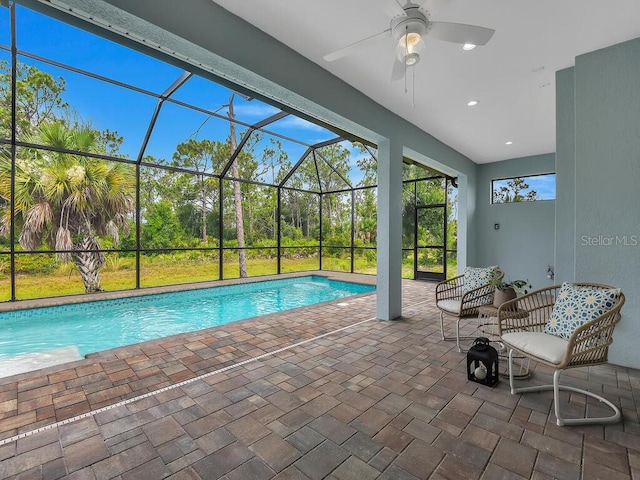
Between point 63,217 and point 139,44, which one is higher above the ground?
point 139,44

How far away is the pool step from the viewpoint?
297 cm

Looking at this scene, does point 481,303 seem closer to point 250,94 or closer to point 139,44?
point 250,94

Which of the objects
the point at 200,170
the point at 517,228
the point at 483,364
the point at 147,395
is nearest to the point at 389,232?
Answer: the point at 483,364

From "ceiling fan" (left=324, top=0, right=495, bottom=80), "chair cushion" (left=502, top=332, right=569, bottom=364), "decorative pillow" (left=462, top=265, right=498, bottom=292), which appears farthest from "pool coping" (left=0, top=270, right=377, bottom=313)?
"ceiling fan" (left=324, top=0, right=495, bottom=80)

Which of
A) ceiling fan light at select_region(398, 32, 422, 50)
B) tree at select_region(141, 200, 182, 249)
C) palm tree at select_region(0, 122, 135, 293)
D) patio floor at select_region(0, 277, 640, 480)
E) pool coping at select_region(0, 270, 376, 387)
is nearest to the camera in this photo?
patio floor at select_region(0, 277, 640, 480)

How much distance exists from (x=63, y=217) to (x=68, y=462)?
6.17m

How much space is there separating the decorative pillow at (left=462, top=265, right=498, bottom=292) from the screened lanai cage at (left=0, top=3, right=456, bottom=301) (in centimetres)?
294

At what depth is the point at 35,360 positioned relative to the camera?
318cm

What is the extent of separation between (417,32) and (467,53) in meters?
1.30

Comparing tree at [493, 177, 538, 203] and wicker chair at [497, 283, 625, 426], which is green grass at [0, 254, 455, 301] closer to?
tree at [493, 177, 538, 203]

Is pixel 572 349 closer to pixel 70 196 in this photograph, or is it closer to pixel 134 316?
pixel 134 316

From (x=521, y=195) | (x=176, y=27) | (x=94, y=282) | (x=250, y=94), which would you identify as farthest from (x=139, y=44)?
(x=521, y=195)

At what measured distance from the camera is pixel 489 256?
7473mm

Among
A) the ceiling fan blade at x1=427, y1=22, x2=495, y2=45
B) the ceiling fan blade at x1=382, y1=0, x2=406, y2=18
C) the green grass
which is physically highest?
the ceiling fan blade at x1=382, y1=0, x2=406, y2=18
